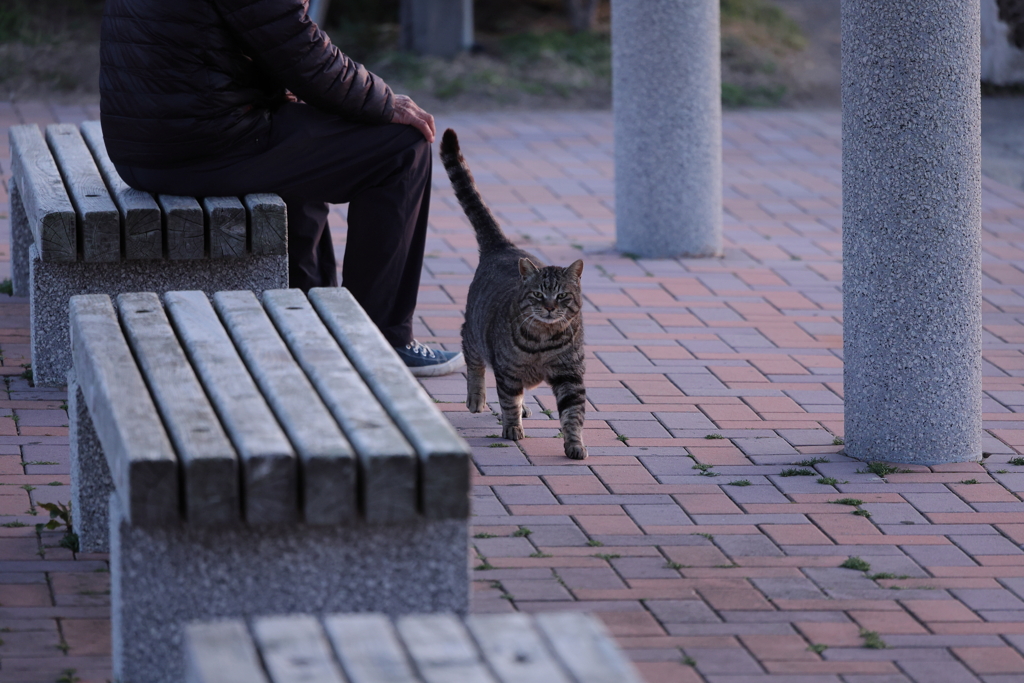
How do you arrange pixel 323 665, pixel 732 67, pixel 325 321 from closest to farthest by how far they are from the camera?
pixel 323 665, pixel 325 321, pixel 732 67

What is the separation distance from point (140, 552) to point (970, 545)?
2197 millimetres

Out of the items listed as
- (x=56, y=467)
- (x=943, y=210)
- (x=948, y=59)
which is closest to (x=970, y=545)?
(x=943, y=210)

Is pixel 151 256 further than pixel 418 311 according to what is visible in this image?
No

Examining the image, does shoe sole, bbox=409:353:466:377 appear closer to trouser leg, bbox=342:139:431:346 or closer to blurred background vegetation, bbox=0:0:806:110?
trouser leg, bbox=342:139:431:346

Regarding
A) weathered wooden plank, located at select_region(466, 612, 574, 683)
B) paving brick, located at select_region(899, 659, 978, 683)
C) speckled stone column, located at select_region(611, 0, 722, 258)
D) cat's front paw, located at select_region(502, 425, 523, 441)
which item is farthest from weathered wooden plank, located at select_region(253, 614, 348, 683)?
speckled stone column, located at select_region(611, 0, 722, 258)

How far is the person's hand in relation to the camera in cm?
502

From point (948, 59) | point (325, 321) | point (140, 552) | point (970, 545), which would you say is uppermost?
point (948, 59)

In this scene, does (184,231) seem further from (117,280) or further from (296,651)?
(296,651)

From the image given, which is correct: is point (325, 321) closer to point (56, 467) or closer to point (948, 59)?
point (56, 467)

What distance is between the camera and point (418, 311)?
6.18m

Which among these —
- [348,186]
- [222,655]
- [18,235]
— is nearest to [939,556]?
[222,655]

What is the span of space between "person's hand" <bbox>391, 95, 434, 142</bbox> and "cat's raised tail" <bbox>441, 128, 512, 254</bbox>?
80 mm

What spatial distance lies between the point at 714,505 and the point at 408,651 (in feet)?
6.81

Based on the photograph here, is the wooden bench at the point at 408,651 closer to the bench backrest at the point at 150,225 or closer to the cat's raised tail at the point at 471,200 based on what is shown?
the bench backrest at the point at 150,225
